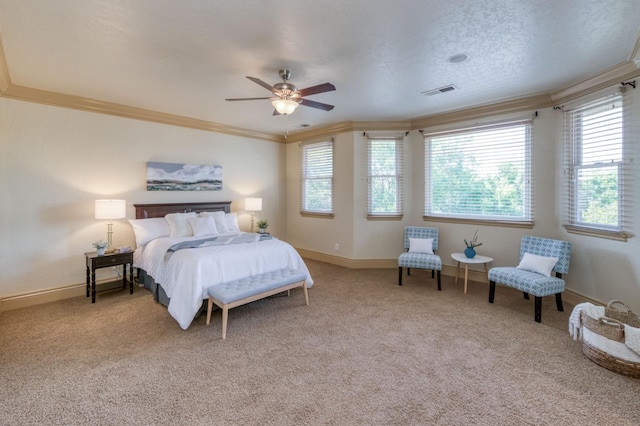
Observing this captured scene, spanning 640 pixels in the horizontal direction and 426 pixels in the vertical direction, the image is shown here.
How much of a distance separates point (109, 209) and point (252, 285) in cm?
240

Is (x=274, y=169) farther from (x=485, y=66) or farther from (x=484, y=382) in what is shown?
(x=484, y=382)

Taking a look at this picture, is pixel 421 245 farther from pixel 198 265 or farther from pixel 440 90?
pixel 198 265

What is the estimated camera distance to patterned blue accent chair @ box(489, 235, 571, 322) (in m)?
3.33

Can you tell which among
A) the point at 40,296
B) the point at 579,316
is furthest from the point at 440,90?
the point at 40,296

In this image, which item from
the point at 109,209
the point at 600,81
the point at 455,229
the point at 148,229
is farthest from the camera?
the point at 455,229

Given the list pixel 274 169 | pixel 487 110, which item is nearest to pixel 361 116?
pixel 487 110

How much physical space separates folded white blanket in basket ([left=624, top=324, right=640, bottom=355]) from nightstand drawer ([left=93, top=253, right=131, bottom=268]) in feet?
18.3

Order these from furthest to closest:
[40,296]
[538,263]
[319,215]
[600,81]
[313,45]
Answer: [319,215] → [40,296] → [538,263] → [600,81] → [313,45]

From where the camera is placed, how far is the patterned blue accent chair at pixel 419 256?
451 cm

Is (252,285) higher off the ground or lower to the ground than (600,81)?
lower

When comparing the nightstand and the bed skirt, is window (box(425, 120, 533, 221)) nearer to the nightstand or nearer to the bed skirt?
the bed skirt

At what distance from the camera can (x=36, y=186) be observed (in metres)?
3.87

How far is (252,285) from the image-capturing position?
3330 millimetres

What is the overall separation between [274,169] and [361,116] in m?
2.46
